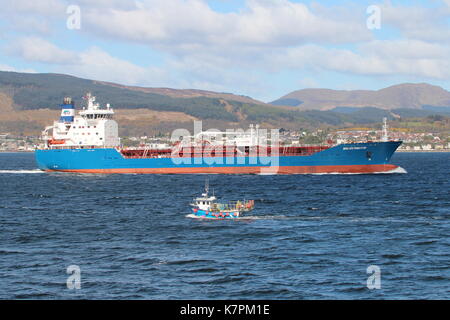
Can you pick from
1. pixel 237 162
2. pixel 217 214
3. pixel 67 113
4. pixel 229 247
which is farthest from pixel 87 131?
pixel 229 247

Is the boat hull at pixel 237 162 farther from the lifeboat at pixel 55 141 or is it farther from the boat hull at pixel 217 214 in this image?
the boat hull at pixel 217 214

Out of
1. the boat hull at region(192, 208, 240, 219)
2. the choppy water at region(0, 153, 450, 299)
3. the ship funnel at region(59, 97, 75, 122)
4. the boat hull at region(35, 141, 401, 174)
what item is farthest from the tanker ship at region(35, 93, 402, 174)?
the boat hull at region(192, 208, 240, 219)

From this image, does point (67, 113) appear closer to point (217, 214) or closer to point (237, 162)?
point (237, 162)

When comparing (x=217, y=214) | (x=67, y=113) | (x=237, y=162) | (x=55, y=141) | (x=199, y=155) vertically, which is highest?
(x=67, y=113)

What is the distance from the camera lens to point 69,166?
9219 cm

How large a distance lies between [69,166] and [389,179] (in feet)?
166

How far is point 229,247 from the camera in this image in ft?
109

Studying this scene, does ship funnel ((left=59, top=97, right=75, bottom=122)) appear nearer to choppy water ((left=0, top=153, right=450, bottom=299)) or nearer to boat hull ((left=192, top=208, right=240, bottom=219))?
choppy water ((left=0, top=153, right=450, bottom=299))

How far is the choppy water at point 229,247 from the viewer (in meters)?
25.2

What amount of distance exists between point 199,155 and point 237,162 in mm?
6164

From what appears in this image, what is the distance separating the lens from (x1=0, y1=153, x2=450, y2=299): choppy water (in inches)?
993
